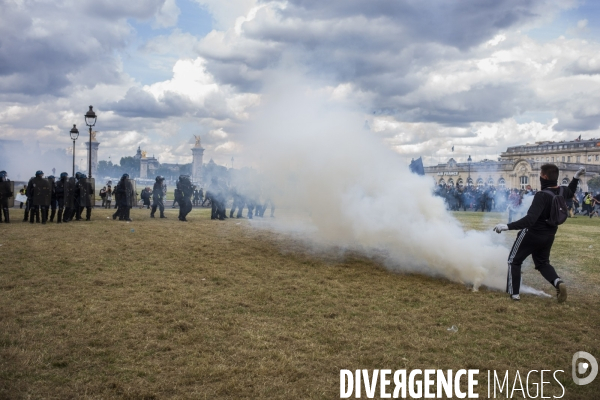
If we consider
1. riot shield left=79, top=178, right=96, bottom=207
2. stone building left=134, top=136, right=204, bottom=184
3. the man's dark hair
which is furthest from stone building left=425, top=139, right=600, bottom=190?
the man's dark hair

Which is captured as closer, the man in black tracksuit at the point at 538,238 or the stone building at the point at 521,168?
the man in black tracksuit at the point at 538,238

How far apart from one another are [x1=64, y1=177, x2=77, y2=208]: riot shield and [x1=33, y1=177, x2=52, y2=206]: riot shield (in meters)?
0.86

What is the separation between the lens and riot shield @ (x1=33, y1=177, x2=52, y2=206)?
1916 centimetres

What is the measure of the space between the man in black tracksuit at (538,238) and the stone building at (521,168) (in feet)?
187

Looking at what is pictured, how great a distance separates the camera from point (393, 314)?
7.55 metres

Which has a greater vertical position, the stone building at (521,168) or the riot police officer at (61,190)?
the stone building at (521,168)

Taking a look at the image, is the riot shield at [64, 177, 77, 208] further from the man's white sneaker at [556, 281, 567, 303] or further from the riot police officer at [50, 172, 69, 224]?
the man's white sneaker at [556, 281, 567, 303]

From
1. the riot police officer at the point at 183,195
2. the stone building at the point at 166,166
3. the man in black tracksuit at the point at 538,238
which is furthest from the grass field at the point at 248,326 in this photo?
the stone building at the point at 166,166

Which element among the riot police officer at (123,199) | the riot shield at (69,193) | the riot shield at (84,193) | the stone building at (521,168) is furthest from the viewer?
the stone building at (521,168)

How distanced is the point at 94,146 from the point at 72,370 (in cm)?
6722

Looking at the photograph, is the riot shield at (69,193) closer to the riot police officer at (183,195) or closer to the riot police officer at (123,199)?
the riot police officer at (123,199)

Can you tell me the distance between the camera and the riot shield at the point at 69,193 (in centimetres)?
2031

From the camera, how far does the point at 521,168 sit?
85.8 meters

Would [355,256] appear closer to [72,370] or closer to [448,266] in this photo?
[448,266]
